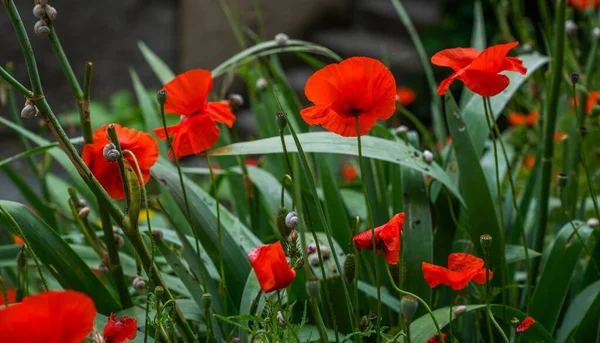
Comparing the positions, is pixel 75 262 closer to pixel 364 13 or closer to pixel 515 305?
pixel 515 305

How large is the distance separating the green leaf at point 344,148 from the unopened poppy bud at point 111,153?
0.17 m

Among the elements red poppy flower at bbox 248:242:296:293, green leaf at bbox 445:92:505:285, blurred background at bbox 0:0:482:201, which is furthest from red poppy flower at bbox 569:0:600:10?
blurred background at bbox 0:0:482:201

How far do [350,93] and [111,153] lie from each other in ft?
0.64

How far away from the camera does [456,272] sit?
595mm

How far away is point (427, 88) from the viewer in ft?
11.7

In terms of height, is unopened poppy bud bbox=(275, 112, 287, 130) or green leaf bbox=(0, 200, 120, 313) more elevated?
unopened poppy bud bbox=(275, 112, 287, 130)

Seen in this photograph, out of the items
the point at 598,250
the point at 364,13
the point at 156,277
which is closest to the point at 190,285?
the point at 156,277

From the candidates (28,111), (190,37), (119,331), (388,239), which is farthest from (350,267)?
(190,37)

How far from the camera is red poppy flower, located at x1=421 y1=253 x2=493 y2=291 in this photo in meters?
0.59

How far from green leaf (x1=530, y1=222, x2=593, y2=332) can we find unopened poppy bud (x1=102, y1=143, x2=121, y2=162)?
0.50 m

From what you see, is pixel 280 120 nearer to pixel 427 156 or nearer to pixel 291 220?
pixel 291 220

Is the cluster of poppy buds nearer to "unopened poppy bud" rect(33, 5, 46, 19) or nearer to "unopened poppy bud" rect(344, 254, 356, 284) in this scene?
"unopened poppy bud" rect(33, 5, 46, 19)

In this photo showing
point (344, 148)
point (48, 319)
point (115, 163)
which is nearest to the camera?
point (48, 319)

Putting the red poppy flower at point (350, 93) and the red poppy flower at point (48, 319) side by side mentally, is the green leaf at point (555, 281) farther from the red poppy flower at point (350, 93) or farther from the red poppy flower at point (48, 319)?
the red poppy flower at point (48, 319)
